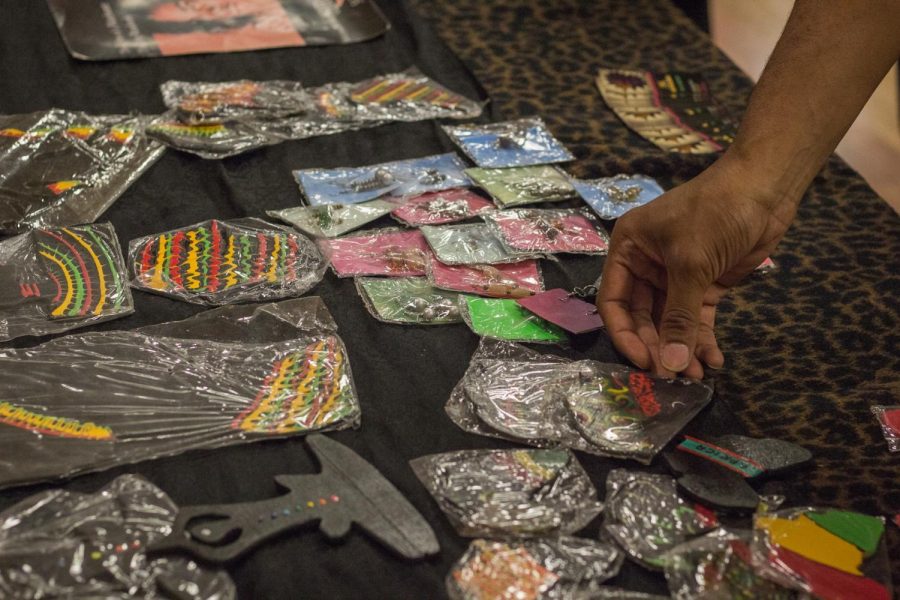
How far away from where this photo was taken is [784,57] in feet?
4.39

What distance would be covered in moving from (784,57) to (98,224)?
1023 mm

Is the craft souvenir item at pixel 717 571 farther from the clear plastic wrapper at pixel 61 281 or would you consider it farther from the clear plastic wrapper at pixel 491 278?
the clear plastic wrapper at pixel 61 281

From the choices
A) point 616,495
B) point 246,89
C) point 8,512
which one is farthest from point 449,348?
point 246,89

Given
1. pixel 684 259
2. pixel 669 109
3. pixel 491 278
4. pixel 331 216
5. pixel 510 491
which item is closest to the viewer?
pixel 510 491

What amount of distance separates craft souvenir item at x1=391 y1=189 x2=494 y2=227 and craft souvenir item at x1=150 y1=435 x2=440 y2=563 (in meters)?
0.59

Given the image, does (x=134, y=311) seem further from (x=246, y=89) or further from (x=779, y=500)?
(x=779, y=500)

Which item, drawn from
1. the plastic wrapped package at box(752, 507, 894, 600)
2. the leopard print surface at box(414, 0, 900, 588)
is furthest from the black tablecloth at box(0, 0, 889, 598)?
the plastic wrapped package at box(752, 507, 894, 600)

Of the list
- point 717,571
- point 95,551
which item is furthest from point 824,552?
point 95,551

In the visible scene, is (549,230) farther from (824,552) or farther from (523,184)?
(824,552)

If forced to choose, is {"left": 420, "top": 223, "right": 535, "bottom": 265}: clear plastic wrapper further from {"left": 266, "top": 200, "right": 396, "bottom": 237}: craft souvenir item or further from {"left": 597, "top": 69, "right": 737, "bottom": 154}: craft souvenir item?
{"left": 597, "top": 69, "right": 737, "bottom": 154}: craft souvenir item

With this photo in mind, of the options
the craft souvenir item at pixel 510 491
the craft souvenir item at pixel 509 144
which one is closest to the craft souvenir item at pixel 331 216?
the craft souvenir item at pixel 509 144

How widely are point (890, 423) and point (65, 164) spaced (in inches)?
51.6

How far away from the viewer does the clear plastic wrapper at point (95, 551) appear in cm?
97

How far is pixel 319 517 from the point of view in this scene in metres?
1.06
